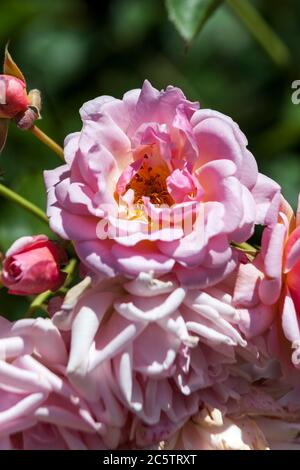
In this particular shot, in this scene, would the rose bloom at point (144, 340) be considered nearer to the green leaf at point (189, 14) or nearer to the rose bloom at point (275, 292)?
the rose bloom at point (275, 292)

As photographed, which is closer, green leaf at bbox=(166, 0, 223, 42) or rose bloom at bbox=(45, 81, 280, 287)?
rose bloom at bbox=(45, 81, 280, 287)

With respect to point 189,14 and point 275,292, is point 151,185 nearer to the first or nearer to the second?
point 275,292

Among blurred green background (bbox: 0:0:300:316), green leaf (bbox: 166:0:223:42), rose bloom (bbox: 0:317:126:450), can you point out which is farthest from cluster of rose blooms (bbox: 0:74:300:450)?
blurred green background (bbox: 0:0:300:316)

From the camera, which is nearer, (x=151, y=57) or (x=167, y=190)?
(x=167, y=190)

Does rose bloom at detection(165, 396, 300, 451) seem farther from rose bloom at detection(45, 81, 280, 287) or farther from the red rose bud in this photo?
the red rose bud

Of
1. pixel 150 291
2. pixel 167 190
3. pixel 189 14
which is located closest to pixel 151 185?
pixel 167 190

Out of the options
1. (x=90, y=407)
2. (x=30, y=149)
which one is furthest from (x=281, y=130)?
(x=90, y=407)

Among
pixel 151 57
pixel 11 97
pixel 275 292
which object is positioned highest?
pixel 11 97
